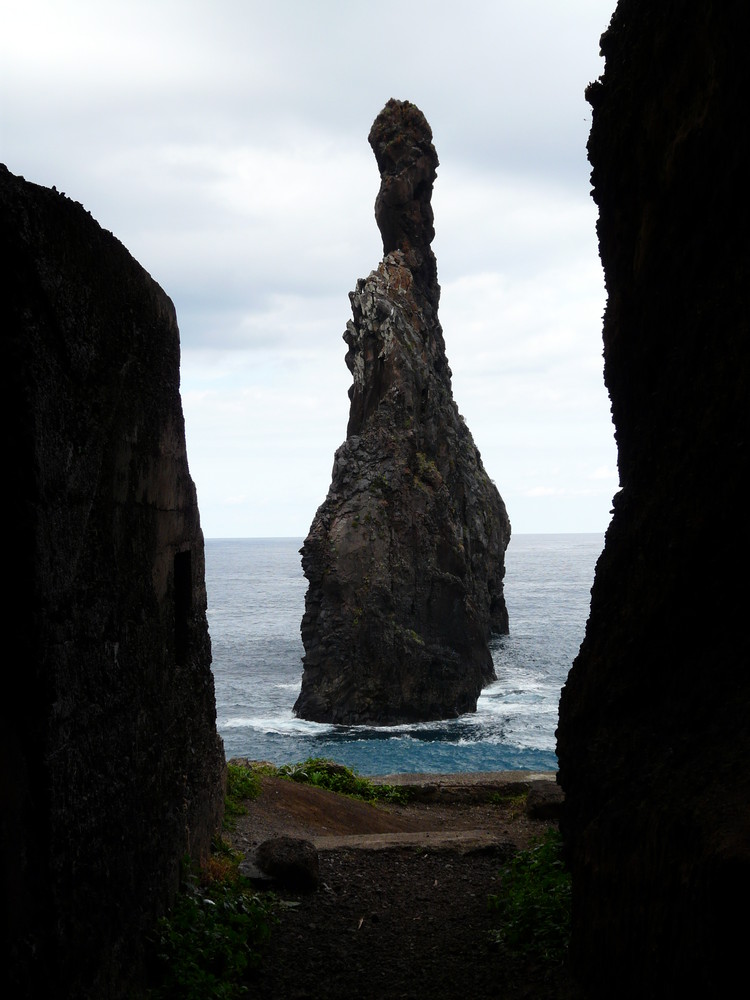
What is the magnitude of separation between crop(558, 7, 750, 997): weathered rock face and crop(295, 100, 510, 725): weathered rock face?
3452 cm

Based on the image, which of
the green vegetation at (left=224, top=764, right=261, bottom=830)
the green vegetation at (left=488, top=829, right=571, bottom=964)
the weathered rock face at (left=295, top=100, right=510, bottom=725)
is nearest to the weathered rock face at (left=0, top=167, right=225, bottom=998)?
the green vegetation at (left=488, top=829, right=571, bottom=964)

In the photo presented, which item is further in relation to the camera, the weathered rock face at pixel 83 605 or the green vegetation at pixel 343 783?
the green vegetation at pixel 343 783

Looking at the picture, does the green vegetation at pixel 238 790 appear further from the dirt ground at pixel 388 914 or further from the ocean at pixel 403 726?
the ocean at pixel 403 726

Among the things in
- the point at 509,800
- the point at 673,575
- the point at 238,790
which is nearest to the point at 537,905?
the point at 673,575

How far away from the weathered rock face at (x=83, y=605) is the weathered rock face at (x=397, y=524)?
33.7m

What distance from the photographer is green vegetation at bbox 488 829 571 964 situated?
27.0 ft

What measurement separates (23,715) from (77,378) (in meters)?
2.41

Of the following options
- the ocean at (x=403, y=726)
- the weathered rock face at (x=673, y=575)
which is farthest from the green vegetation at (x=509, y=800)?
the weathered rock face at (x=673, y=575)

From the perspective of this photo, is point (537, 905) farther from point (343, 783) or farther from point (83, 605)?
point (343, 783)

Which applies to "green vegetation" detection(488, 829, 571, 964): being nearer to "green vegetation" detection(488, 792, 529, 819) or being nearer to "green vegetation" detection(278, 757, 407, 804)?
Result: "green vegetation" detection(488, 792, 529, 819)

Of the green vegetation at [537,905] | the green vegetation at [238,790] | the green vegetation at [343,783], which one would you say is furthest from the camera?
the green vegetation at [343,783]

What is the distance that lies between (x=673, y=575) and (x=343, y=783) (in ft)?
42.9

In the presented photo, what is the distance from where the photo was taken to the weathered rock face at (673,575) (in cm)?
563

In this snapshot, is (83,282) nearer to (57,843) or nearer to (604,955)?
(57,843)
